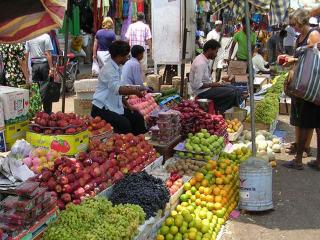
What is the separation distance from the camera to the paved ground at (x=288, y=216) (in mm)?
4637

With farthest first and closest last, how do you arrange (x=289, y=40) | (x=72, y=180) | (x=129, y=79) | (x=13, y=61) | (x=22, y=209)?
(x=289, y=40)
(x=129, y=79)
(x=13, y=61)
(x=72, y=180)
(x=22, y=209)

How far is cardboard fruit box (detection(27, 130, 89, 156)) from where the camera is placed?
486 centimetres

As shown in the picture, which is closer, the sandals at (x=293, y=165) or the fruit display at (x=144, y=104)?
the sandals at (x=293, y=165)

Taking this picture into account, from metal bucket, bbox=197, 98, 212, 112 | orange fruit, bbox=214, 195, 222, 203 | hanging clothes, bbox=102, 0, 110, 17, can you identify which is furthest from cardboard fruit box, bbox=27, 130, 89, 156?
hanging clothes, bbox=102, 0, 110, 17

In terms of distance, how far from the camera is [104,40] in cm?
1060

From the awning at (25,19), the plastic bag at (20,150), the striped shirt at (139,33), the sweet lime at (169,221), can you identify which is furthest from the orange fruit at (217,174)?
the striped shirt at (139,33)

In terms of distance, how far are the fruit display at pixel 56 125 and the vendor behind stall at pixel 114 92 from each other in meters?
1.16

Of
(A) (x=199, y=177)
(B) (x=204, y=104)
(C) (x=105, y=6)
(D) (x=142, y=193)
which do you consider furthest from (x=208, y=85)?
(C) (x=105, y=6)

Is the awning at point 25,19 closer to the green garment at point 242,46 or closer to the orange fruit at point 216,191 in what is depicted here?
the orange fruit at point 216,191

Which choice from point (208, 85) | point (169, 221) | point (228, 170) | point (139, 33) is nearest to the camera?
point (169, 221)

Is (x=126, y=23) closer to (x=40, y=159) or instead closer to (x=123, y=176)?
(x=123, y=176)

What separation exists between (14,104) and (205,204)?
231 cm

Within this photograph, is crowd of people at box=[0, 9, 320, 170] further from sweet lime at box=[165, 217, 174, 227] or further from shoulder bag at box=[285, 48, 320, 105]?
sweet lime at box=[165, 217, 174, 227]

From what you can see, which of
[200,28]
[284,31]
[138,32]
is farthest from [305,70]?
[200,28]
